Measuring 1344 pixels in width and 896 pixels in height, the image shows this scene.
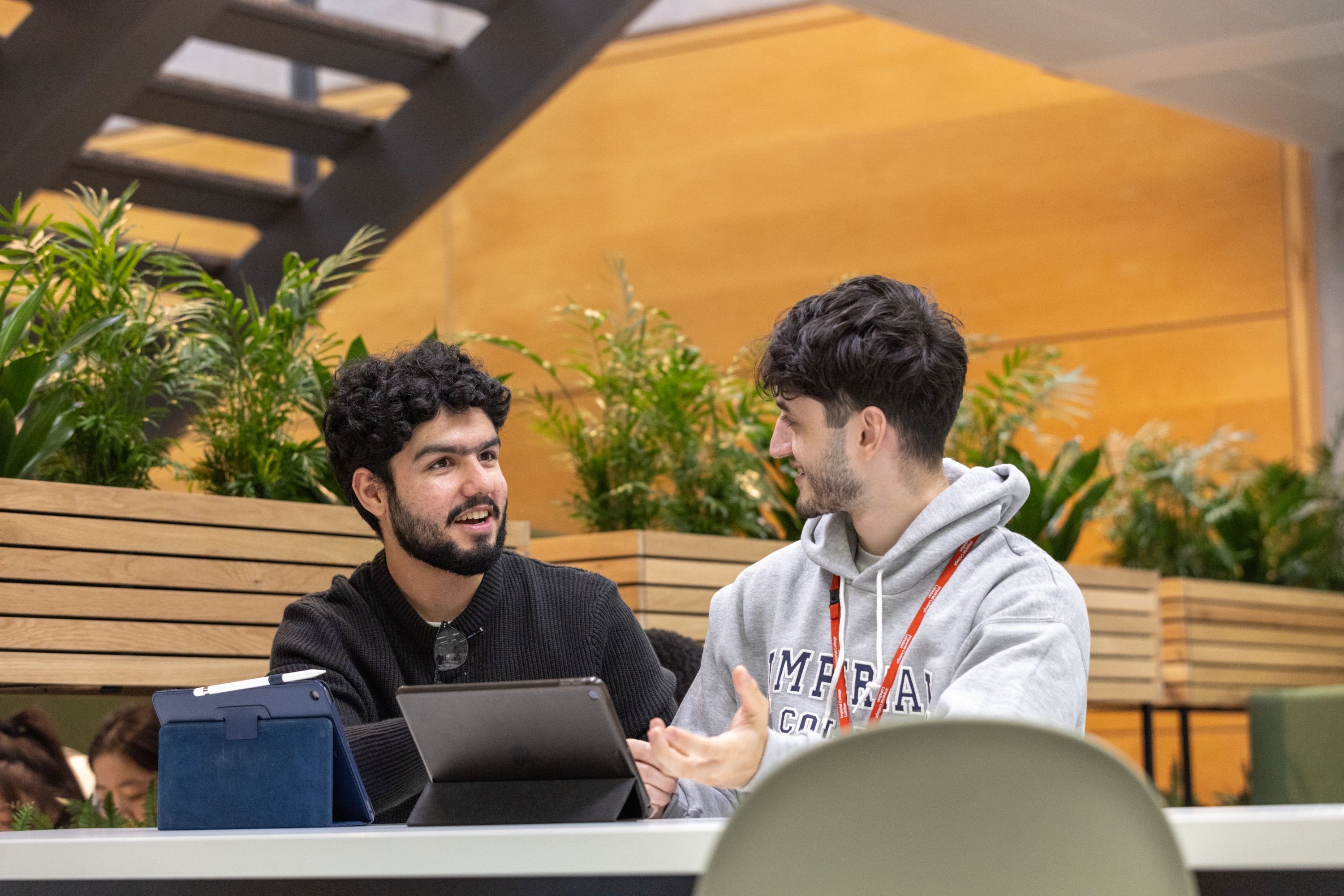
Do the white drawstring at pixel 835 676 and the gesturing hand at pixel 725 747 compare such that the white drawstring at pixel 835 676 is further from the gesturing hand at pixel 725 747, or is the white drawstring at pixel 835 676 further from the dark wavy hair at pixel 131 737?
the dark wavy hair at pixel 131 737

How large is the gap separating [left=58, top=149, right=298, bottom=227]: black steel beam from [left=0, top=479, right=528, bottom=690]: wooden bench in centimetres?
154

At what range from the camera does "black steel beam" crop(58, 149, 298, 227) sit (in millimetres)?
4180

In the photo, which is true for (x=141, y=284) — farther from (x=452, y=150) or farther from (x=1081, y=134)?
(x=1081, y=134)

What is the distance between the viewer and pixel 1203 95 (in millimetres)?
5098

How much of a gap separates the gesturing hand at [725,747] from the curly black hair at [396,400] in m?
1.05

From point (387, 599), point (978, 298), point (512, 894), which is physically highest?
point (978, 298)

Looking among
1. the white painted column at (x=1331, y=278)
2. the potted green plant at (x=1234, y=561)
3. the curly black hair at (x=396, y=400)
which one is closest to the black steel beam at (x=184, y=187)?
the curly black hair at (x=396, y=400)

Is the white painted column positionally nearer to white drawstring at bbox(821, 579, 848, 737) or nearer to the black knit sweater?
the black knit sweater

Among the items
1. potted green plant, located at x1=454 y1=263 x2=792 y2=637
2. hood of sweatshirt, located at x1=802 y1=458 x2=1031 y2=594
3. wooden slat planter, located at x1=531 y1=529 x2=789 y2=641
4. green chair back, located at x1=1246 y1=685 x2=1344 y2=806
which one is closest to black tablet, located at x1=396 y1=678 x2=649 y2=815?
hood of sweatshirt, located at x1=802 y1=458 x2=1031 y2=594

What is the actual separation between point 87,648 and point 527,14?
2486 mm

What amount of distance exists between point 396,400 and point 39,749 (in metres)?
1.29

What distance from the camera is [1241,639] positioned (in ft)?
16.0

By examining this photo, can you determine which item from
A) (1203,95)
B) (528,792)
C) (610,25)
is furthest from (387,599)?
(1203,95)

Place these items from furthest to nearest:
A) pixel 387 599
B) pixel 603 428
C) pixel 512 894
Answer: pixel 603 428, pixel 387 599, pixel 512 894
